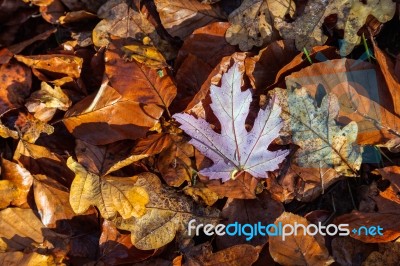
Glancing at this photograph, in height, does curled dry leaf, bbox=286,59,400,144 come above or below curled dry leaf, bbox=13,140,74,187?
above

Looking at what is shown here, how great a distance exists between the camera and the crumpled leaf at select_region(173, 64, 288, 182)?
5.68 feet

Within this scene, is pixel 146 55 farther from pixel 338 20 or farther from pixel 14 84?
pixel 338 20

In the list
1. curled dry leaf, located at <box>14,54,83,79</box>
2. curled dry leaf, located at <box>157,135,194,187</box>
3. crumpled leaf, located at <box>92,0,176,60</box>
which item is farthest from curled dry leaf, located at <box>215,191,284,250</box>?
curled dry leaf, located at <box>14,54,83,79</box>

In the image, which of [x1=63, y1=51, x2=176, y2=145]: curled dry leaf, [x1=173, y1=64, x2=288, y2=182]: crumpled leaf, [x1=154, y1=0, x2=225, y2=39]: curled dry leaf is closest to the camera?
[x1=173, y1=64, x2=288, y2=182]: crumpled leaf

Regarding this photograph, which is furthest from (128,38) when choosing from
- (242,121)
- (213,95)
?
(242,121)

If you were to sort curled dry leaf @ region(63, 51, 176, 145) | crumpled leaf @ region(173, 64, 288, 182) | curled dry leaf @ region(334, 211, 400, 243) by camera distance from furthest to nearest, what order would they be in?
curled dry leaf @ region(63, 51, 176, 145) < crumpled leaf @ region(173, 64, 288, 182) < curled dry leaf @ region(334, 211, 400, 243)

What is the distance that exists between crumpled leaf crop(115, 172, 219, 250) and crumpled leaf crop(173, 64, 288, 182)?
0.50 ft

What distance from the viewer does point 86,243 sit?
72.1 inches

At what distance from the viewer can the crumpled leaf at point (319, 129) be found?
174 centimetres

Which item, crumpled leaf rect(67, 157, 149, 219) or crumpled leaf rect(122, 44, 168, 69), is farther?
crumpled leaf rect(122, 44, 168, 69)

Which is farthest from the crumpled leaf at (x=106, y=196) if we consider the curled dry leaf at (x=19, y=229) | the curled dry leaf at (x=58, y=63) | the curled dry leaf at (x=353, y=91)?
the curled dry leaf at (x=353, y=91)

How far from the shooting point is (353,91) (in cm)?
177

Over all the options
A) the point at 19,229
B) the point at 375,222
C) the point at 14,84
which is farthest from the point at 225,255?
the point at 14,84

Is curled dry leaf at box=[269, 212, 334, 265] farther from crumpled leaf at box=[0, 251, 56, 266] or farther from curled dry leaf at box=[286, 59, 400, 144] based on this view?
crumpled leaf at box=[0, 251, 56, 266]
